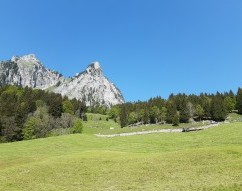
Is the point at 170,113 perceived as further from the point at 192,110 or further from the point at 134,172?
the point at 134,172

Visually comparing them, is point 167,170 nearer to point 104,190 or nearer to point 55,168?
point 104,190

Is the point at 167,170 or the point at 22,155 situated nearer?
the point at 167,170

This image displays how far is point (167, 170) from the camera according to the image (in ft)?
148

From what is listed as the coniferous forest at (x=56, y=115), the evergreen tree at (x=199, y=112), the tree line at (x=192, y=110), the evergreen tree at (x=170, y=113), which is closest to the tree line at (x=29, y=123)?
the coniferous forest at (x=56, y=115)

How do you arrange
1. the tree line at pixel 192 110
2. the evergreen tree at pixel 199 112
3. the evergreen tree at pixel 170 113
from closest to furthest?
1. the evergreen tree at pixel 170 113
2. the tree line at pixel 192 110
3. the evergreen tree at pixel 199 112

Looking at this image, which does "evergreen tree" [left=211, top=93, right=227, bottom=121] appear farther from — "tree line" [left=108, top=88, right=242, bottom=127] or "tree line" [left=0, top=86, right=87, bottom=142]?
"tree line" [left=0, top=86, right=87, bottom=142]

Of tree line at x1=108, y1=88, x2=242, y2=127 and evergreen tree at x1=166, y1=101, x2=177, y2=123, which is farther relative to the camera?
tree line at x1=108, y1=88, x2=242, y2=127

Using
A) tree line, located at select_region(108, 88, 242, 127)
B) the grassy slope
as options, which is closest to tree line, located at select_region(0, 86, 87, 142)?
tree line, located at select_region(108, 88, 242, 127)

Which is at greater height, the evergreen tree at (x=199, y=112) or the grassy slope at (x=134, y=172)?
the evergreen tree at (x=199, y=112)

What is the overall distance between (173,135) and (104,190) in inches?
2155

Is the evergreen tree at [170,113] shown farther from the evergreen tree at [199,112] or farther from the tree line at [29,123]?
the tree line at [29,123]

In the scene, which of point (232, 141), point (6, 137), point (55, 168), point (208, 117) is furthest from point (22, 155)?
point (208, 117)

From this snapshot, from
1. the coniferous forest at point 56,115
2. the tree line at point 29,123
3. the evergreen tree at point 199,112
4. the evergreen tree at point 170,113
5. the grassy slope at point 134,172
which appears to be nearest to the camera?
the grassy slope at point 134,172

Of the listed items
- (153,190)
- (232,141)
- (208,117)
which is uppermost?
(208,117)
